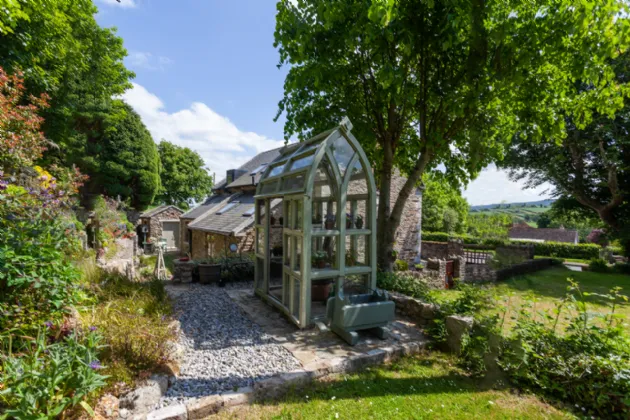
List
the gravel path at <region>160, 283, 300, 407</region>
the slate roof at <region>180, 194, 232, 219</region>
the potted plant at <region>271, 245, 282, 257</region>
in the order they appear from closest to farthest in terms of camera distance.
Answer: the gravel path at <region>160, 283, 300, 407</region> < the potted plant at <region>271, 245, 282, 257</region> < the slate roof at <region>180, 194, 232, 219</region>

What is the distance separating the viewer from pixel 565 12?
189 inches

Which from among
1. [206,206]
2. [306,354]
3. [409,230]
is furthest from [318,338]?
[206,206]

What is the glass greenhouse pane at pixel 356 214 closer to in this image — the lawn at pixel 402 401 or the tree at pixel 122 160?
the lawn at pixel 402 401

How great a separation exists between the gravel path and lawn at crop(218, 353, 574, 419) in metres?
0.51

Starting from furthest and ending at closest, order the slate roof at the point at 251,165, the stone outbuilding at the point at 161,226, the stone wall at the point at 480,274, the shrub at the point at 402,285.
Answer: the stone outbuilding at the point at 161,226 → the slate roof at the point at 251,165 → the stone wall at the point at 480,274 → the shrub at the point at 402,285

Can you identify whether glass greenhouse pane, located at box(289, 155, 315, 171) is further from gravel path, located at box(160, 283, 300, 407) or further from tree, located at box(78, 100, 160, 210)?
tree, located at box(78, 100, 160, 210)

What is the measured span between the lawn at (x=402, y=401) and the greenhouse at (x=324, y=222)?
5.41 ft

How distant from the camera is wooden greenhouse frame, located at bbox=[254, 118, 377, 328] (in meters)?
5.16

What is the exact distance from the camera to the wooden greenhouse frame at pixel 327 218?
16.9ft

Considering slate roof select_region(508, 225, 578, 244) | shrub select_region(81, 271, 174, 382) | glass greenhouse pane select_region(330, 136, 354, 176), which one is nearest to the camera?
shrub select_region(81, 271, 174, 382)

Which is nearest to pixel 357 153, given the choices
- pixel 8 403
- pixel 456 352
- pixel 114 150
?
pixel 456 352

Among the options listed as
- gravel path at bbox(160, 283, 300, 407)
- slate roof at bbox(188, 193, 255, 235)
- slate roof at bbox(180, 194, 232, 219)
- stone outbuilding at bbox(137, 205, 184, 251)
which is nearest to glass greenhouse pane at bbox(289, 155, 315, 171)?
gravel path at bbox(160, 283, 300, 407)

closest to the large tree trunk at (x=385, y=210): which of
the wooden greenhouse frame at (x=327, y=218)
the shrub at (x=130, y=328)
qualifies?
the wooden greenhouse frame at (x=327, y=218)

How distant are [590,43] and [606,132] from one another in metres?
13.8
